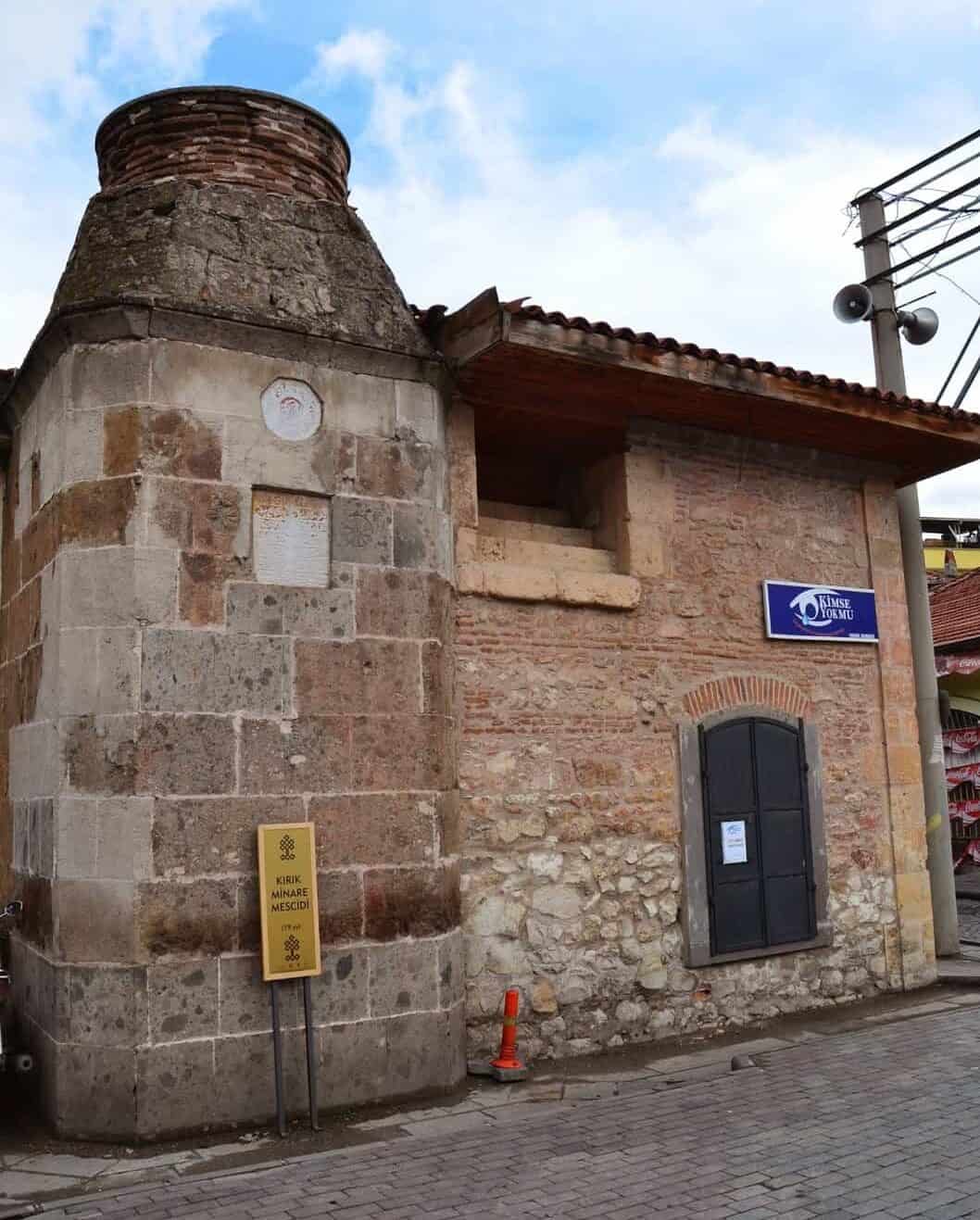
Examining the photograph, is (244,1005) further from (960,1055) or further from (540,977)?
(960,1055)

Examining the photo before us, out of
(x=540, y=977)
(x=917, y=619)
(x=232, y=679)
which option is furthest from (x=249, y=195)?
(x=917, y=619)

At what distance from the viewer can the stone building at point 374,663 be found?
229 inches

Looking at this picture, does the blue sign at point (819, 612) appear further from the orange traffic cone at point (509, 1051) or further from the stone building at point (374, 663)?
the orange traffic cone at point (509, 1051)

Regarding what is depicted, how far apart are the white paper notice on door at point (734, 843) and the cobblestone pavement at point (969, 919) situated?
13.7 feet

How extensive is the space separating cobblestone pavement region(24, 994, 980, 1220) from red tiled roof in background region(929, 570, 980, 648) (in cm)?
1185

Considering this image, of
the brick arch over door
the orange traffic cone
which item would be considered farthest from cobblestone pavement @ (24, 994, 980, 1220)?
the brick arch over door

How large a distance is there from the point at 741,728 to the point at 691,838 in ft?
3.13

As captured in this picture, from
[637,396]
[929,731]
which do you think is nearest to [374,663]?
[637,396]

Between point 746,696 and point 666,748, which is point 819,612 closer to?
point 746,696

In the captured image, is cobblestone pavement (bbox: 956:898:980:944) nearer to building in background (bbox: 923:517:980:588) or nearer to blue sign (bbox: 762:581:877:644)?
blue sign (bbox: 762:581:877:644)

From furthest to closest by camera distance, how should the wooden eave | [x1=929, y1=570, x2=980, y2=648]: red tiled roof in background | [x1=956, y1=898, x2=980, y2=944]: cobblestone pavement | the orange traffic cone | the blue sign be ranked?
[x1=929, y1=570, x2=980, y2=648]: red tiled roof in background, [x1=956, y1=898, x2=980, y2=944]: cobblestone pavement, the blue sign, the wooden eave, the orange traffic cone

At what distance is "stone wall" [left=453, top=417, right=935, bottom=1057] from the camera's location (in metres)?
7.09

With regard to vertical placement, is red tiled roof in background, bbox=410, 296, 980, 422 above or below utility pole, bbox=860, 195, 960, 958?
above

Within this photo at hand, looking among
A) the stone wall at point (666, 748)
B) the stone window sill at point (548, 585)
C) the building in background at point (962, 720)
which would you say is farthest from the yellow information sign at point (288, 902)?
the building in background at point (962, 720)
